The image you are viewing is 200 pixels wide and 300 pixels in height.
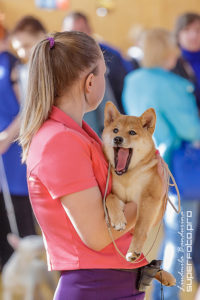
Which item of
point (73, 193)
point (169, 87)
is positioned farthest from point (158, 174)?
point (169, 87)

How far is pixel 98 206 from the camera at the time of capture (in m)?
0.88

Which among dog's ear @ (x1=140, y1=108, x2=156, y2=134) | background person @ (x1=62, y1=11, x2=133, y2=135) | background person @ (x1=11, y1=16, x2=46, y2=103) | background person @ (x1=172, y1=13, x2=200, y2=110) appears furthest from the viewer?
background person @ (x1=172, y1=13, x2=200, y2=110)

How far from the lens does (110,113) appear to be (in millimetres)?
1035

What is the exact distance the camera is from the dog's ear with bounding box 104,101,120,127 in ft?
3.35

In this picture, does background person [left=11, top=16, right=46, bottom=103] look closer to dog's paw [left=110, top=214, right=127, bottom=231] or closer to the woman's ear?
the woman's ear

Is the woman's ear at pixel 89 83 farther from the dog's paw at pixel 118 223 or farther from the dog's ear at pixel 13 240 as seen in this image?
the dog's ear at pixel 13 240

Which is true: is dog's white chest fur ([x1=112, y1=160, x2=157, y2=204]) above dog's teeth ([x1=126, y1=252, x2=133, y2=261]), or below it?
above

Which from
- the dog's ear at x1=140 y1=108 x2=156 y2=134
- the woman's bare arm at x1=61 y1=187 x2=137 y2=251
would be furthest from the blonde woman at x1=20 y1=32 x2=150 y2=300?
the dog's ear at x1=140 y1=108 x2=156 y2=134

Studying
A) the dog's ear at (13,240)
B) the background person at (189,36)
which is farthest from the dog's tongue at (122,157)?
the background person at (189,36)

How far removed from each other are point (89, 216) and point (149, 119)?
0.25 metres

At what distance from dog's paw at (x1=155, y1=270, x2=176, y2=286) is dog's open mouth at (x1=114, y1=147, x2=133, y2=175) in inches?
9.9

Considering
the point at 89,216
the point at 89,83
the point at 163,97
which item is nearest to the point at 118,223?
the point at 89,216

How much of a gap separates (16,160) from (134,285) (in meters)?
1.39

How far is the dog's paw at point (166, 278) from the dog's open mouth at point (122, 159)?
0.82ft
